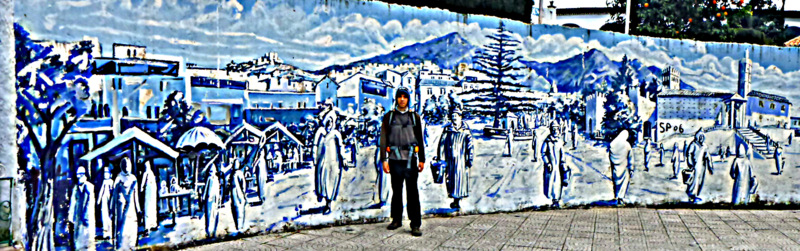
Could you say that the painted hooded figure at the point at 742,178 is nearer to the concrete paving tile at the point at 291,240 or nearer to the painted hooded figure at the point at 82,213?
the concrete paving tile at the point at 291,240

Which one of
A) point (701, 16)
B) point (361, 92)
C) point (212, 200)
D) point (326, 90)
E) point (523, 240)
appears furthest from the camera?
point (701, 16)

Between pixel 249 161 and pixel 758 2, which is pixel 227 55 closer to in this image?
pixel 249 161

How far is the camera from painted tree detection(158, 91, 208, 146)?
5.07 metres

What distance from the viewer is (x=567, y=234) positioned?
20.5 ft

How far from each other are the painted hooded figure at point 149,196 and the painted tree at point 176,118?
11.6 inches

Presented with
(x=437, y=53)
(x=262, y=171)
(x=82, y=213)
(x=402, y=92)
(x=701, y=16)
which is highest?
(x=701, y=16)

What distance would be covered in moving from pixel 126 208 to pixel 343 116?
7.62ft

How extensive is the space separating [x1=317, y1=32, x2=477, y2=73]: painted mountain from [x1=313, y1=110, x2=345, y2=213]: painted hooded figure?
31.5 inches

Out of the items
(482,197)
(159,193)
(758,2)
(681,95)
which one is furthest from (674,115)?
(758,2)

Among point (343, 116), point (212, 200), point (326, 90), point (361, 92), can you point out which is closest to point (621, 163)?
point (361, 92)

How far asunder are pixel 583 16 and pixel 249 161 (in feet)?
59.1

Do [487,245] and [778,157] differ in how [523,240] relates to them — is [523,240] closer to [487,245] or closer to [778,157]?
[487,245]

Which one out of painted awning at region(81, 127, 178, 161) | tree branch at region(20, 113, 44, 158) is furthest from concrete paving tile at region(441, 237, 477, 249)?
tree branch at region(20, 113, 44, 158)

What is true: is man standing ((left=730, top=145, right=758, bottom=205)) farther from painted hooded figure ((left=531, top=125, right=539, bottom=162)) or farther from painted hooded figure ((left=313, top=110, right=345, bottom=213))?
painted hooded figure ((left=313, top=110, right=345, bottom=213))
